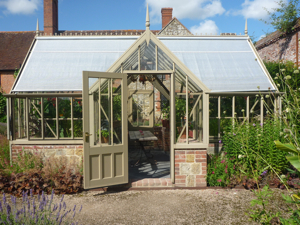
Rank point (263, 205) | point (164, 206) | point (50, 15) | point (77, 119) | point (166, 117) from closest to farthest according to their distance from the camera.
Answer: point (263, 205), point (164, 206), point (77, 119), point (166, 117), point (50, 15)

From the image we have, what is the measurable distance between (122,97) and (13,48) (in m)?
18.2

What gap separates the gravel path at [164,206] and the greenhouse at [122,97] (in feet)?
1.15

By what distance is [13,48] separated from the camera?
20016mm

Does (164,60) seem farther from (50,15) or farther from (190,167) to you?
(50,15)

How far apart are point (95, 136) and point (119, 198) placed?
1338 millimetres

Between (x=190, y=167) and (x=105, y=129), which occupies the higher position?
(x=105, y=129)

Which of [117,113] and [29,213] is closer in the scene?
[29,213]

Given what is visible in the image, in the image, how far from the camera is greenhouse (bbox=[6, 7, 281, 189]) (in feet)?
17.9

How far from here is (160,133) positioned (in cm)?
1023

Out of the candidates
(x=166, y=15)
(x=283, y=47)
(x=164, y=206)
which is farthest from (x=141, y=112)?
(x=166, y=15)

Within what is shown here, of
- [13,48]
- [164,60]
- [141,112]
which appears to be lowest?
[141,112]

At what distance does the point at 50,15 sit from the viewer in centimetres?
1973

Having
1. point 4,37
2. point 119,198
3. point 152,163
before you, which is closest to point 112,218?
point 119,198

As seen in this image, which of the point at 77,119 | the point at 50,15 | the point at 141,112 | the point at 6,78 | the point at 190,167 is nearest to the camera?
the point at 190,167
